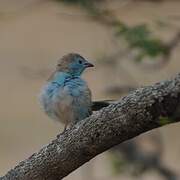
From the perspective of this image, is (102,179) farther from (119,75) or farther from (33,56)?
(33,56)

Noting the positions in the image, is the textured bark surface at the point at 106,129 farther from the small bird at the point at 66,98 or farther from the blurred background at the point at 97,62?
the blurred background at the point at 97,62

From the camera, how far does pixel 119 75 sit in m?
8.90

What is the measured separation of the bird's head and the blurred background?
105 cm

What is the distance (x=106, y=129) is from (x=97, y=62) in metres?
3.86

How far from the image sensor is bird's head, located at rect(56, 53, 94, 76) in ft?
16.5

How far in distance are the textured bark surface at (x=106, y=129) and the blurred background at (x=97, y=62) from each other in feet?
7.84

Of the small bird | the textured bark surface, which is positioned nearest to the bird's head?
the small bird

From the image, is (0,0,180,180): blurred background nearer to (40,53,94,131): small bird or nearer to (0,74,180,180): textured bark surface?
(40,53,94,131): small bird

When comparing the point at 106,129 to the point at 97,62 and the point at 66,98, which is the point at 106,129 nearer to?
the point at 66,98

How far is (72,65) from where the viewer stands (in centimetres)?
507

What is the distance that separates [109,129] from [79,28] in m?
11.9

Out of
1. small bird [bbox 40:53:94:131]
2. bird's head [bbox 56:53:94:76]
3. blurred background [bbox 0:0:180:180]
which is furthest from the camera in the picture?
blurred background [bbox 0:0:180:180]

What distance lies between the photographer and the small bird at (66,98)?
4.73m

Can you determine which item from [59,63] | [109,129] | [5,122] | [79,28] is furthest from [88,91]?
[79,28]
